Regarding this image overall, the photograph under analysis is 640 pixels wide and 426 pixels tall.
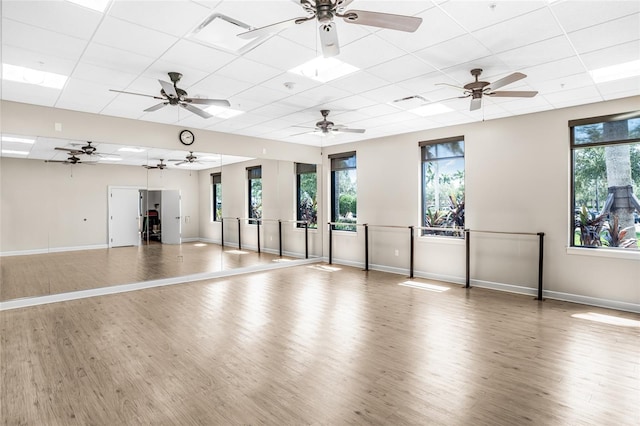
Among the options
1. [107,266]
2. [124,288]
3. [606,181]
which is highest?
[606,181]

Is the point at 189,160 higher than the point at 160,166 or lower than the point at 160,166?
higher

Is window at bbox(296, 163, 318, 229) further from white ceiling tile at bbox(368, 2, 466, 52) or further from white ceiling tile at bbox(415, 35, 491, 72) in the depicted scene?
white ceiling tile at bbox(368, 2, 466, 52)

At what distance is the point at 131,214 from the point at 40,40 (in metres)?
3.89

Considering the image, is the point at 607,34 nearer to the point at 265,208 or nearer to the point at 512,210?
the point at 512,210

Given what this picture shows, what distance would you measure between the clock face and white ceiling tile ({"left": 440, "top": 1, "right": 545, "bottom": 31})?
498 cm

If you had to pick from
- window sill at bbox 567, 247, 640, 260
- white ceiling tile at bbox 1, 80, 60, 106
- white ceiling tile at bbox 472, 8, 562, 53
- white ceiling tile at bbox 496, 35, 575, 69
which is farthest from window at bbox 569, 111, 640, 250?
white ceiling tile at bbox 1, 80, 60, 106

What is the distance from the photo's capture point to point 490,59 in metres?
3.47

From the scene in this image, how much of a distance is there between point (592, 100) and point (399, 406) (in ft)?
16.4

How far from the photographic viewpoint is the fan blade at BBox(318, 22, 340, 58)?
2264 millimetres

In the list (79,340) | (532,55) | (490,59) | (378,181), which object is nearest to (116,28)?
(79,340)

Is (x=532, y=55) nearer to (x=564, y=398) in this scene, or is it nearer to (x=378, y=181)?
(x=564, y=398)

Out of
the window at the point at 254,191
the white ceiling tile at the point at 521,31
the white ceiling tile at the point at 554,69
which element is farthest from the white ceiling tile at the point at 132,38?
the window at the point at 254,191

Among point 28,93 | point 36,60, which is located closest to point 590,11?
point 36,60

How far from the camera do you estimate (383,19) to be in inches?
84.3
